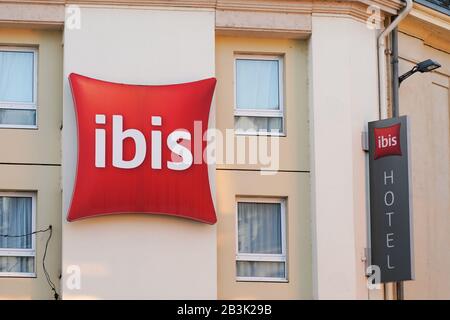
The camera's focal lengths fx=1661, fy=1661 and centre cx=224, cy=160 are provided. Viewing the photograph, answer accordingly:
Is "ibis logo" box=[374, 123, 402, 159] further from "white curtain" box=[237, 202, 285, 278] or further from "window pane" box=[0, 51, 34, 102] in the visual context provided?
"window pane" box=[0, 51, 34, 102]

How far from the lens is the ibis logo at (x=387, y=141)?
27672mm

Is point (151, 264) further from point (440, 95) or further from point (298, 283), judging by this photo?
point (440, 95)

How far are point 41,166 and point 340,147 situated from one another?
197 inches

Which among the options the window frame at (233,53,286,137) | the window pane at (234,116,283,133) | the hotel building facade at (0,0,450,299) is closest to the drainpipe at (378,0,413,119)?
the hotel building facade at (0,0,450,299)

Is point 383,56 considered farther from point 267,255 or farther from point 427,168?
point 267,255

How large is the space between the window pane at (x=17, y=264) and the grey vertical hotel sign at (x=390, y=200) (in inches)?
224

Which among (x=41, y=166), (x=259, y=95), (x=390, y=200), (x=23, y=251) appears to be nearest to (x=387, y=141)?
(x=390, y=200)

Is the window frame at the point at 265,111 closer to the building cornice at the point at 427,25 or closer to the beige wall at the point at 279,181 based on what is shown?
the beige wall at the point at 279,181

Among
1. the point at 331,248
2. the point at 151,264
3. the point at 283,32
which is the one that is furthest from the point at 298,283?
the point at 283,32

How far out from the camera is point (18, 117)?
91.2 ft
